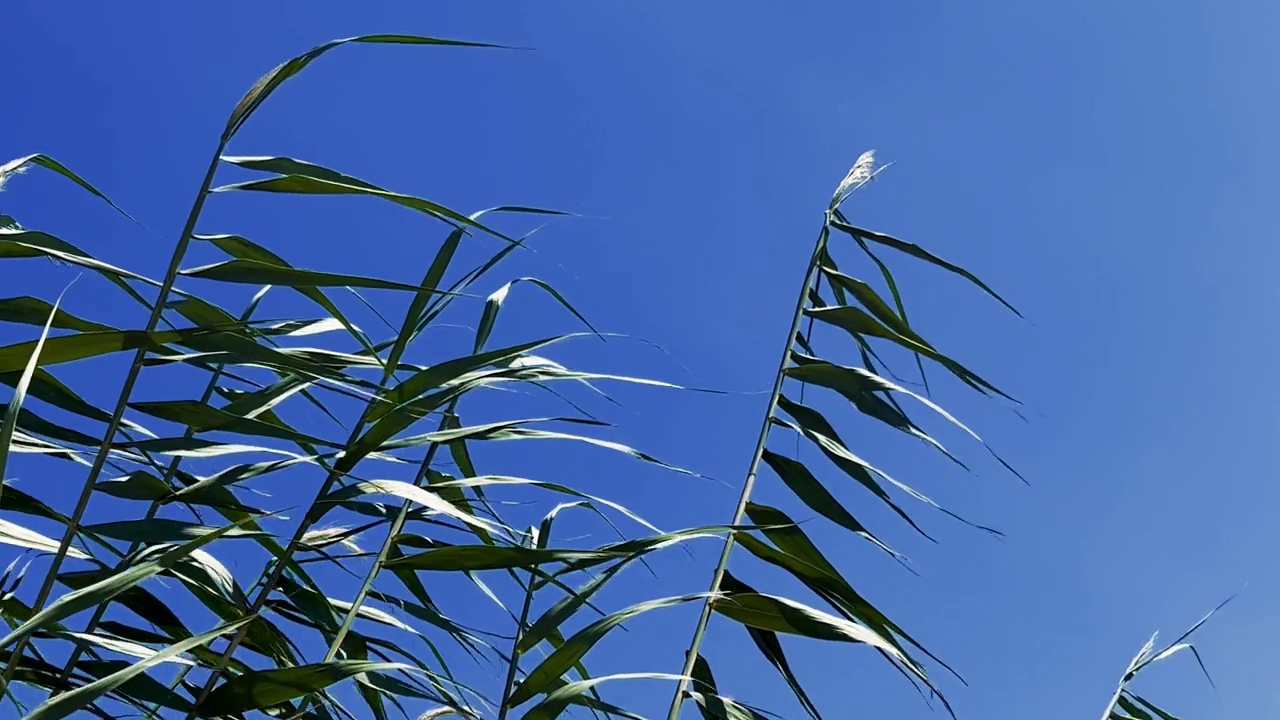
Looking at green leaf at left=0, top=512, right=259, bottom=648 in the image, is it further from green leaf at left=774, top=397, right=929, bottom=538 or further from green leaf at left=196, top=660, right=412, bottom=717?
green leaf at left=774, top=397, right=929, bottom=538

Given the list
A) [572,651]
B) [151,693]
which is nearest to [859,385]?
[572,651]

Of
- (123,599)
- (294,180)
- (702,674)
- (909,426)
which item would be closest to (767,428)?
(909,426)

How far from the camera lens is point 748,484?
5.08 feet

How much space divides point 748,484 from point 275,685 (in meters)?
0.65

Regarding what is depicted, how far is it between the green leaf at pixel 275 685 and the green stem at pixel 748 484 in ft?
1.08

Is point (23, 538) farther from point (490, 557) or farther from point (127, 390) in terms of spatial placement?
point (490, 557)

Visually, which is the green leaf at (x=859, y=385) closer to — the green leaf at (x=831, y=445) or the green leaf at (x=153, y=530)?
the green leaf at (x=831, y=445)

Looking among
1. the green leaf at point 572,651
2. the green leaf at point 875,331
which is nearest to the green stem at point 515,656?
the green leaf at point 572,651

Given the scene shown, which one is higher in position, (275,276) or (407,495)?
(275,276)

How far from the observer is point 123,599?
4.67 ft

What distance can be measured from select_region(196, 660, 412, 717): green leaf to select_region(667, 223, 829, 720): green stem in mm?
328

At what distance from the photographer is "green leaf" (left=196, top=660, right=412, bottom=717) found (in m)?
1.14

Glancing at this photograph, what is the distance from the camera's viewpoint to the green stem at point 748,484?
1.33 metres

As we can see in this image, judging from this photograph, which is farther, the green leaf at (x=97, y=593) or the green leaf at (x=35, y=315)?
the green leaf at (x=35, y=315)
